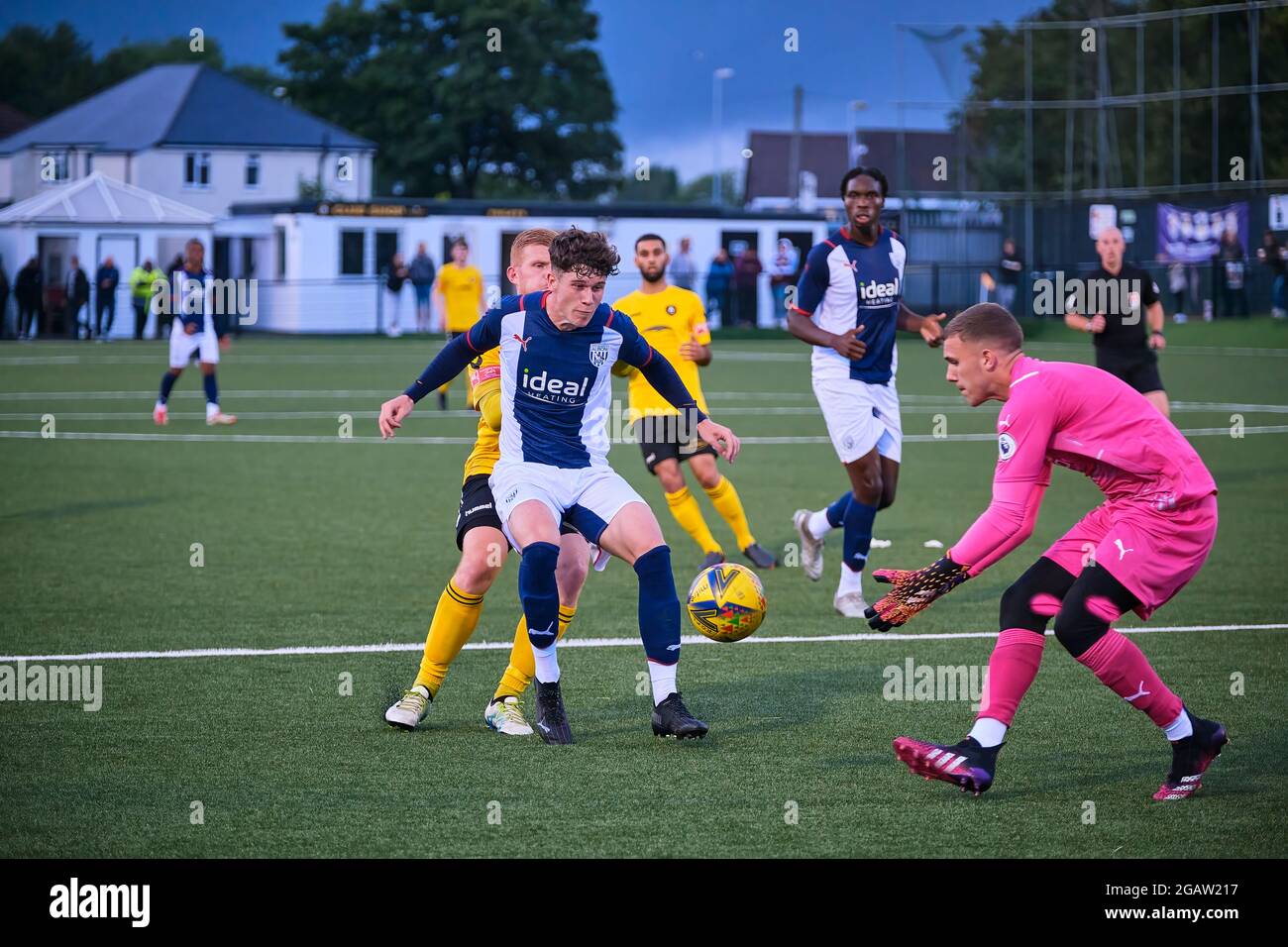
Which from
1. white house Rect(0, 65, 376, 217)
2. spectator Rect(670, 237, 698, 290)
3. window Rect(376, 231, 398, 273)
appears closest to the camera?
spectator Rect(670, 237, 698, 290)

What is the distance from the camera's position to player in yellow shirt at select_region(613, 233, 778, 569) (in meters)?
11.5

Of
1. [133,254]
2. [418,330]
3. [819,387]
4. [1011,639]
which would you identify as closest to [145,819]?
[1011,639]

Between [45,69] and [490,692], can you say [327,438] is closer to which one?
[490,692]

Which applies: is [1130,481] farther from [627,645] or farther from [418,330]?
[418,330]

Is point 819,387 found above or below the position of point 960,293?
below

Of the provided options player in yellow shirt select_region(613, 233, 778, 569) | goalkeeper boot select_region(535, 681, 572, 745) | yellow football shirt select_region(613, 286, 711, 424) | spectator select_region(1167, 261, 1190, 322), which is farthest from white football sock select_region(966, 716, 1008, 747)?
spectator select_region(1167, 261, 1190, 322)

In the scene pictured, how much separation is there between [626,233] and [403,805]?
45.3 metres

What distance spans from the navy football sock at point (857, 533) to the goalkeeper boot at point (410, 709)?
11.7 feet

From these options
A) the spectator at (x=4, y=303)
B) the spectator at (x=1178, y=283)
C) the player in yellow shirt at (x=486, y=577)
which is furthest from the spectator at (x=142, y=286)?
the player in yellow shirt at (x=486, y=577)

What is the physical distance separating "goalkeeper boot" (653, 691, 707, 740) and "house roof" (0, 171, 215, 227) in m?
43.1

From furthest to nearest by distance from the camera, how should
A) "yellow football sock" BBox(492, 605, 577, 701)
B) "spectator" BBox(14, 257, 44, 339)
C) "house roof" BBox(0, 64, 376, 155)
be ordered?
"house roof" BBox(0, 64, 376, 155) < "spectator" BBox(14, 257, 44, 339) < "yellow football sock" BBox(492, 605, 577, 701)

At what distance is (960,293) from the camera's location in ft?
149

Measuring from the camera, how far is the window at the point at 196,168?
210 ft

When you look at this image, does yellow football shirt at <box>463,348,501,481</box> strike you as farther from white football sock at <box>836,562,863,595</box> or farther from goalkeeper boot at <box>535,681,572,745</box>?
white football sock at <box>836,562,863,595</box>
